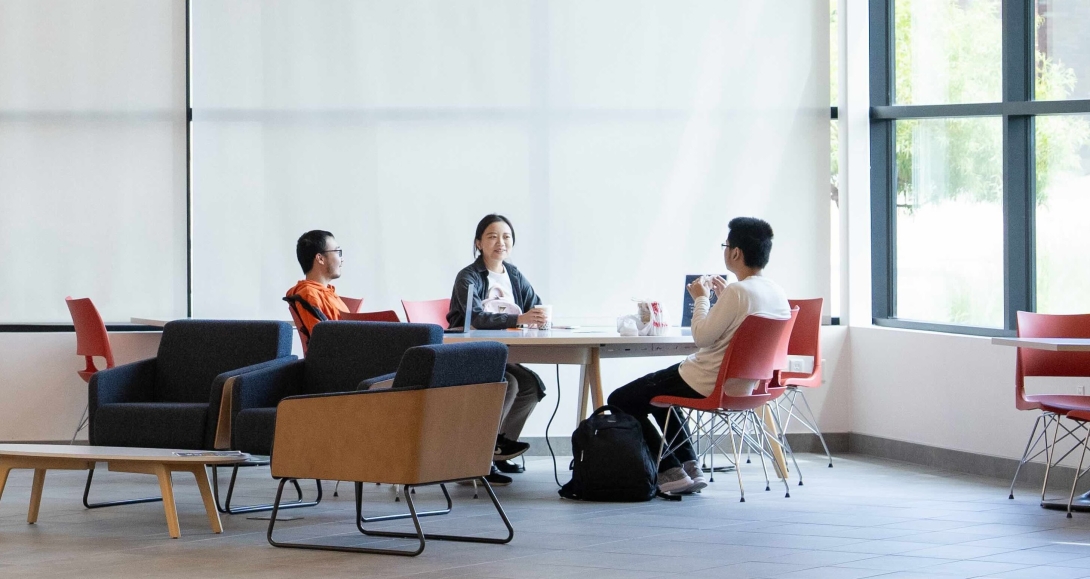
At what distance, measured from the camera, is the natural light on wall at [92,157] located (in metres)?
7.65

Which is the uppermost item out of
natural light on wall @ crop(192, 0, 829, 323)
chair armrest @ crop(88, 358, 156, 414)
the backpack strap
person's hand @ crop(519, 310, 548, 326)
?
natural light on wall @ crop(192, 0, 829, 323)

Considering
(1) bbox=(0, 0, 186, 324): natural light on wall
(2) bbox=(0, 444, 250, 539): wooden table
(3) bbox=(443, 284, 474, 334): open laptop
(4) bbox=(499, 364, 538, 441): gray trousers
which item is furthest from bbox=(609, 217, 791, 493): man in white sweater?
(1) bbox=(0, 0, 186, 324): natural light on wall

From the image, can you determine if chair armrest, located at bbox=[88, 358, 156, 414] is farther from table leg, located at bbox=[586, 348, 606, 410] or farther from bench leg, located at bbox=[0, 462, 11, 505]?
table leg, located at bbox=[586, 348, 606, 410]

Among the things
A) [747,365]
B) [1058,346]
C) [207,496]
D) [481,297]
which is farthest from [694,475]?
[207,496]

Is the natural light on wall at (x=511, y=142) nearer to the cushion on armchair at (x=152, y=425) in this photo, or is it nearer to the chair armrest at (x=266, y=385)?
the chair armrest at (x=266, y=385)

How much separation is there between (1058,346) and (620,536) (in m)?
1.88

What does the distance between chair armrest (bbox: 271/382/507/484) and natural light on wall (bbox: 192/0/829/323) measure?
10.1 ft

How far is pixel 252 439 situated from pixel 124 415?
24.2 inches

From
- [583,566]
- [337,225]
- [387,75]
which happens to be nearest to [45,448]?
[583,566]

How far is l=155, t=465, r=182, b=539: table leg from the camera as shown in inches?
192

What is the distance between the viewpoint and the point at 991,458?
268 inches

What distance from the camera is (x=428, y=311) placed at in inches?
275

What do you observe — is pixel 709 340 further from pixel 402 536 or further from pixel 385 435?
pixel 385 435

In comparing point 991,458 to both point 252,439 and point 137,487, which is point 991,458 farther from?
point 137,487
